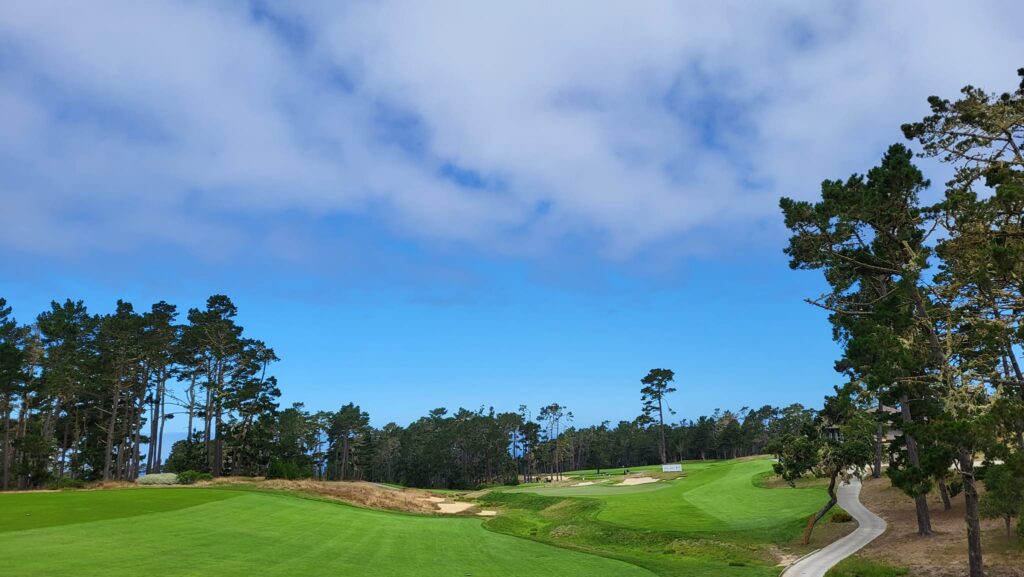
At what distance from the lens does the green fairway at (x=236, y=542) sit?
1861 centimetres

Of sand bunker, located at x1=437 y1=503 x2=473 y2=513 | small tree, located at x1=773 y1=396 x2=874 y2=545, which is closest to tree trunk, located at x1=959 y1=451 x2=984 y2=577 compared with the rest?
small tree, located at x1=773 y1=396 x2=874 y2=545

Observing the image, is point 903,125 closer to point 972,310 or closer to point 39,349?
point 972,310

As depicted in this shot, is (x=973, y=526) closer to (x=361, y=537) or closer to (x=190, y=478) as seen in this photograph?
(x=361, y=537)

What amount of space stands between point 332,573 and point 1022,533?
1122 inches

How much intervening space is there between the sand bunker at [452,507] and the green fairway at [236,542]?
15.6m

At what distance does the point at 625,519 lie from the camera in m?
41.1

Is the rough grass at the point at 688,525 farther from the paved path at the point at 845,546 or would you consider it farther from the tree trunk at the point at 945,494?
the tree trunk at the point at 945,494

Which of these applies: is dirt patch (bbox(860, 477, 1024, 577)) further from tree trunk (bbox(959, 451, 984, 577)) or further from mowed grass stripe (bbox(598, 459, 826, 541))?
mowed grass stripe (bbox(598, 459, 826, 541))

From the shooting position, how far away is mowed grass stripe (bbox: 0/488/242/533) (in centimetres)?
2630

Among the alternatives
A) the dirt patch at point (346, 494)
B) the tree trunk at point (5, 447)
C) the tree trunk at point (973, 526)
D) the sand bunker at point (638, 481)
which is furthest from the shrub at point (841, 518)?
the tree trunk at point (5, 447)

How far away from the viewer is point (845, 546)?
29156 millimetres

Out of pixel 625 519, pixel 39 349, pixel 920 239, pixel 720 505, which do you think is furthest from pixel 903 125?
pixel 39 349

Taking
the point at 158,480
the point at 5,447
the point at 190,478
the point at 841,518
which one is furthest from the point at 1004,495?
the point at 5,447

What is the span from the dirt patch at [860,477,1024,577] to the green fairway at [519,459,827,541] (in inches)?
220
